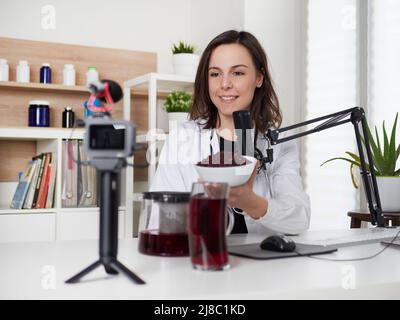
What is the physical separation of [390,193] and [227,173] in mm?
1435

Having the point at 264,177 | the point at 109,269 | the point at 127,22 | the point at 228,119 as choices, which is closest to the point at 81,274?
the point at 109,269

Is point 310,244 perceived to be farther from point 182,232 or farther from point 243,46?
point 243,46

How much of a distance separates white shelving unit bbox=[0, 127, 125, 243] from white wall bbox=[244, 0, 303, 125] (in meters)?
1.24

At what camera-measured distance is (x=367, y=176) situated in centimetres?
145

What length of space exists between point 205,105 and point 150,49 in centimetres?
157

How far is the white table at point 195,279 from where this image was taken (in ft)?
2.61

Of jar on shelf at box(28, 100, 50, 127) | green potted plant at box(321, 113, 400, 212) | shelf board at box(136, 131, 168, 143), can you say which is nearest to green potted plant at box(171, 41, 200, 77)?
shelf board at box(136, 131, 168, 143)

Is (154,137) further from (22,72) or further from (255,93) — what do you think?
(255,93)

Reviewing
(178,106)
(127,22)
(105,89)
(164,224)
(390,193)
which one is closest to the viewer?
(105,89)

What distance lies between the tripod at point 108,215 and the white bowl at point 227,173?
0.96 feet

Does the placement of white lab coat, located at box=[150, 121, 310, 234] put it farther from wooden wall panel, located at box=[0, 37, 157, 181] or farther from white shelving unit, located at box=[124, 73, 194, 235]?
wooden wall panel, located at box=[0, 37, 157, 181]

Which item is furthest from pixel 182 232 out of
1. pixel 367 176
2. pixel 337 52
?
pixel 337 52

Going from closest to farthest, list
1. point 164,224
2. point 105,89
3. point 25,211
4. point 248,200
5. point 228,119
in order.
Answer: point 105,89 < point 164,224 < point 248,200 < point 228,119 < point 25,211

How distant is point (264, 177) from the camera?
1.83m
